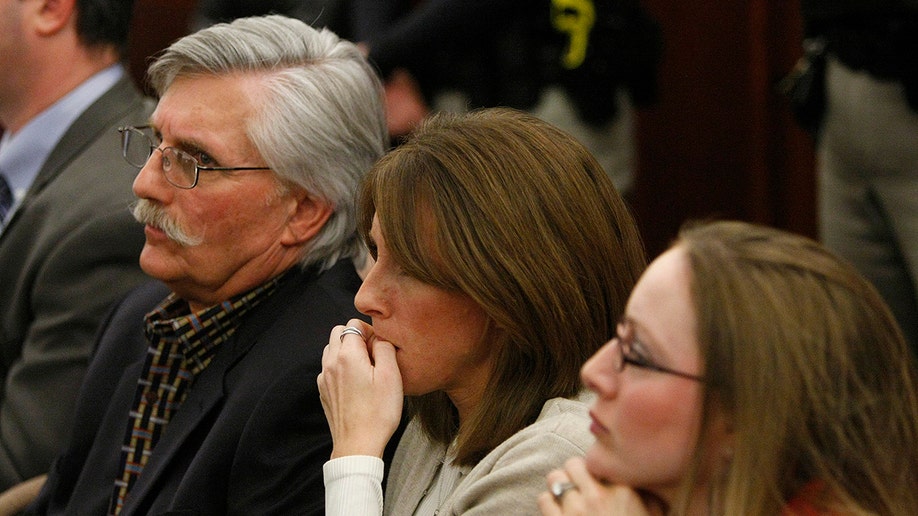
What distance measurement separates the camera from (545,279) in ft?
5.26

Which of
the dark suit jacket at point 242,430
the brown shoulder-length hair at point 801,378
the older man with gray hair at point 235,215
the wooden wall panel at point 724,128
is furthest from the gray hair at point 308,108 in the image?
the wooden wall panel at point 724,128

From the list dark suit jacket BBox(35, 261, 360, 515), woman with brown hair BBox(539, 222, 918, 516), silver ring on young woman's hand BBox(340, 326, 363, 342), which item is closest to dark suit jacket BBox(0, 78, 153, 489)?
dark suit jacket BBox(35, 261, 360, 515)

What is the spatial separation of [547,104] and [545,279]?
6.11ft

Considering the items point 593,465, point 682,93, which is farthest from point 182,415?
point 682,93

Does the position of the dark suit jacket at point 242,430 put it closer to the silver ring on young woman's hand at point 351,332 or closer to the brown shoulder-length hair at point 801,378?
the silver ring on young woman's hand at point 351,332

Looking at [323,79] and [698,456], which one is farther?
[323,79]

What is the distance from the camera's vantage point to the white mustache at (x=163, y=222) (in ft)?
6.97

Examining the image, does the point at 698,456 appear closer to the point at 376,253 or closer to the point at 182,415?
the point at 376,253

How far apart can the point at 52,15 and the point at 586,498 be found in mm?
2234

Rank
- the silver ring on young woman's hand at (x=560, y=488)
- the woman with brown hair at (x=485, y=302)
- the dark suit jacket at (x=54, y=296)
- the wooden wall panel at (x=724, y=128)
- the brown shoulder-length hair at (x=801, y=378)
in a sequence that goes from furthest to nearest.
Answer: the wooden wall panel at (x=724, y=128)
the dark suit jacket at (x=54, y=296)
the woman with brown hair at (x=485, y=302)
the silver ring on young woman's hand at (x=560, y=488)
the brown shoulder-length hair at (x=801, y=378)

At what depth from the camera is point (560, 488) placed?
4.35 ft

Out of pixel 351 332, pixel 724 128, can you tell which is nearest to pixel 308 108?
pixel 351 332

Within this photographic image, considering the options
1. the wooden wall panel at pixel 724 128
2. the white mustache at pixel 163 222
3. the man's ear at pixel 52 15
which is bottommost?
the wooden wall panel at pixel 724 128

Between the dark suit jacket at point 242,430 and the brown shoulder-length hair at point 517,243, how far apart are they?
0.99ft
